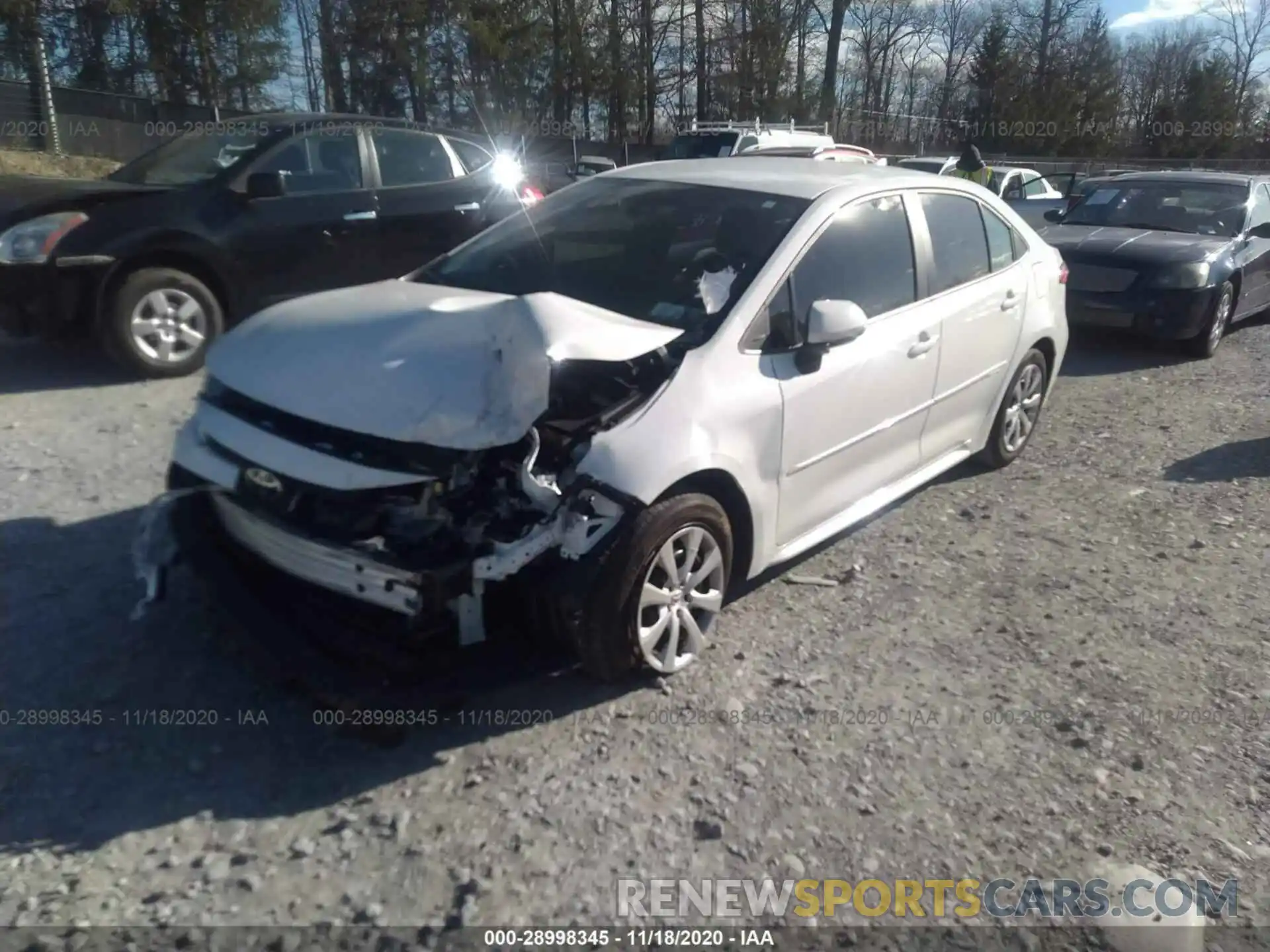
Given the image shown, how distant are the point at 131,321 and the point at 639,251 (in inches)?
155

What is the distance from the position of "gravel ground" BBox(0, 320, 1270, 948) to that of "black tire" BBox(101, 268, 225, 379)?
174 cm

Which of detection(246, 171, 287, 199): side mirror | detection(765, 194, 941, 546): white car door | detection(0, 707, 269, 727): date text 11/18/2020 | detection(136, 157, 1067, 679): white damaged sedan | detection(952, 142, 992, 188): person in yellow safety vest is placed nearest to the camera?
detection(136, 157, 1067, 679): white damaged sedan

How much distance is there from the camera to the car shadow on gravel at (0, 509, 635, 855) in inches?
113

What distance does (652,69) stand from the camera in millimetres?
38219

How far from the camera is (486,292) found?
13.5ft

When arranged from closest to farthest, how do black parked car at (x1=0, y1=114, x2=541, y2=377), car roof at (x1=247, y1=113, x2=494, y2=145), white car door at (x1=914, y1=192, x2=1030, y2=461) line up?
white car door at (x1=914, y1=192, x2=1030, y2=461) → black parked car at (x1=0, y1=114, x2=541, y2=377) → car roof at (x1=247, y1=113, x2=494, y2=145)

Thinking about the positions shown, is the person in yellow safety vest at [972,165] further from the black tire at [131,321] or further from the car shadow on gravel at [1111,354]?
the black tire at [131,321]

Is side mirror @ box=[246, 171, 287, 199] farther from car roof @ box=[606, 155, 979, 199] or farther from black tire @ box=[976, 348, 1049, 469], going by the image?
black tire @ box=[976, 348, 1049, 469]

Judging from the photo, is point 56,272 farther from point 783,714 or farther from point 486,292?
point 783,714

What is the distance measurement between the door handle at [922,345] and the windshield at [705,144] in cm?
1591

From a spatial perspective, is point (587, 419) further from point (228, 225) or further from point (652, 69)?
point (652, 69)

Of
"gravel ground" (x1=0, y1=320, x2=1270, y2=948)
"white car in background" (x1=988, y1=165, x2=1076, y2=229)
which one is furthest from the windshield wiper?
"gravel ground" (x1=0, y1=320, x2=1270, y2=948)

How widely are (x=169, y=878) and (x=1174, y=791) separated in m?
2.94

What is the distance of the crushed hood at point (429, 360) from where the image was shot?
307 cm
